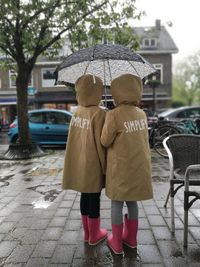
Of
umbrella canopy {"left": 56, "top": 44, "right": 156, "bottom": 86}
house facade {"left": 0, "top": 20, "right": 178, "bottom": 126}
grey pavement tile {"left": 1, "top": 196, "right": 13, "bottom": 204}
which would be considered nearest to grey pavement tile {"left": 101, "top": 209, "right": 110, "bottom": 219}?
grey pavement tile {"left": 1, "top": 196, "right": 13, "bottom": 204}

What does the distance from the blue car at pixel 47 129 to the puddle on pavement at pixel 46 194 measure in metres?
6.99

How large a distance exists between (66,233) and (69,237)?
0.46 ft

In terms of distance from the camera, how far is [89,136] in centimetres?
391

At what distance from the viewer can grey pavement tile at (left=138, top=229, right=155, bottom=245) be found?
168 inches

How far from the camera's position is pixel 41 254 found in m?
3.98

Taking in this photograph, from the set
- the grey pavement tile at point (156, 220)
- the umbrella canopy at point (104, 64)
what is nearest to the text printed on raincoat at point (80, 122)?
the umbrella canopy at point (104, 64)

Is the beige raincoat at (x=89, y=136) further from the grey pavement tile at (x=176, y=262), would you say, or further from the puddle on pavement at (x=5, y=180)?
the puddle on pavement at (x=5, y=180)

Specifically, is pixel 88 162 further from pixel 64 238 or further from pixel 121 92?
pixel 64 238

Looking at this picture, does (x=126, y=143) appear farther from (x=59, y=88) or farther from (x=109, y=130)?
(x=59, y=88)

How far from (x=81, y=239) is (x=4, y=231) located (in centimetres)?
98

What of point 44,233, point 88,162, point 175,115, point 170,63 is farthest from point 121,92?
point 170,63

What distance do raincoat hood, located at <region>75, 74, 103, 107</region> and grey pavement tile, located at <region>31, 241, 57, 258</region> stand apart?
1523mm

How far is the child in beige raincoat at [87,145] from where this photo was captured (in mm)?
3918

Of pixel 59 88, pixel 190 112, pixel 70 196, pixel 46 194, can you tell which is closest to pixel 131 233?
pixel 70 196
